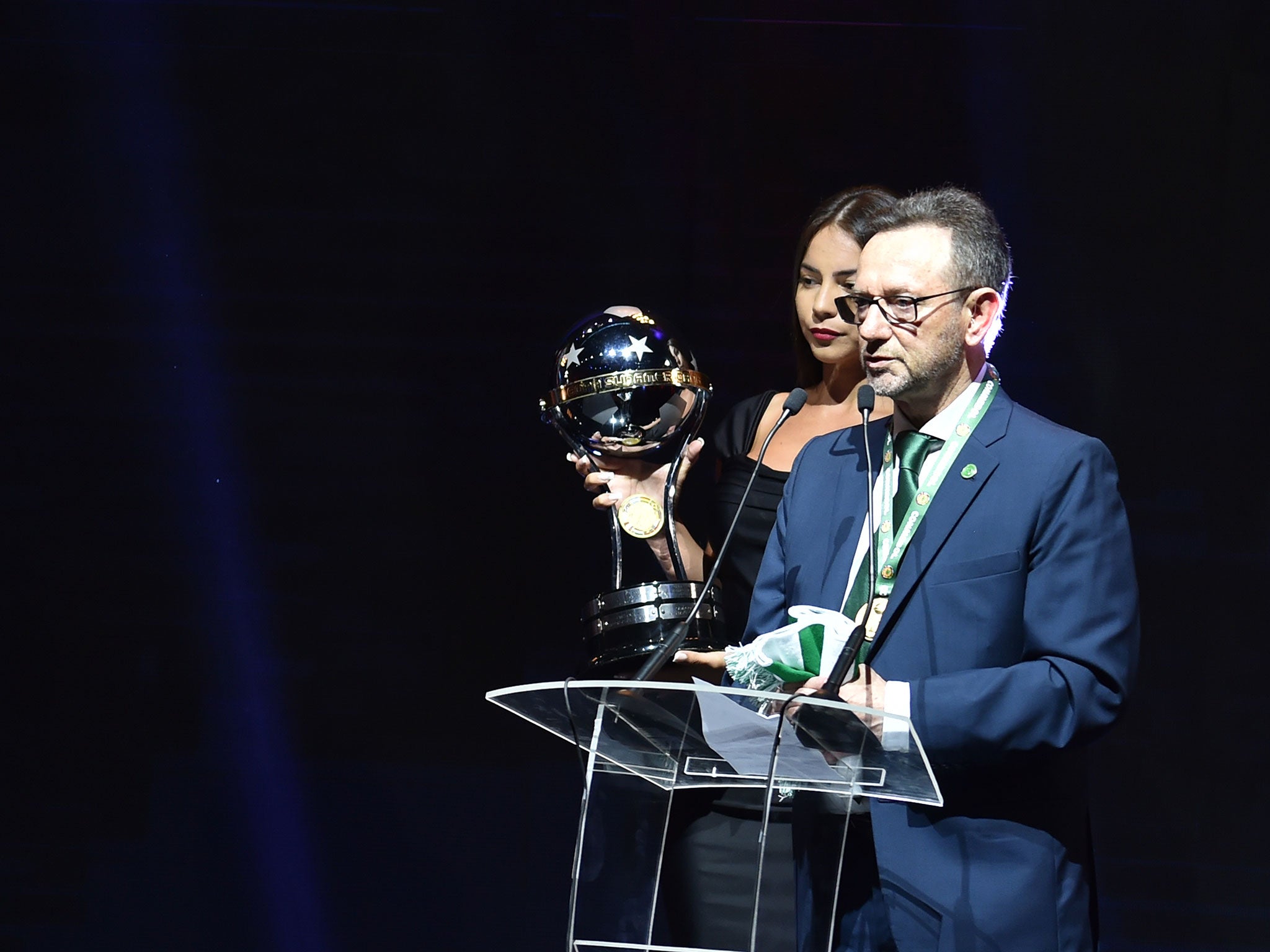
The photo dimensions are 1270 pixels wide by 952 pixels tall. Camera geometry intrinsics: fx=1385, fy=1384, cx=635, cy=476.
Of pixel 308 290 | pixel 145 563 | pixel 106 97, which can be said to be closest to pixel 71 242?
pixel 106 97

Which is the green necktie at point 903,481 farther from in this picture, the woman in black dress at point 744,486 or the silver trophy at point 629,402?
the silver trophy at point 629,402

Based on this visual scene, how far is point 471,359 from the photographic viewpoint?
3.28 metres

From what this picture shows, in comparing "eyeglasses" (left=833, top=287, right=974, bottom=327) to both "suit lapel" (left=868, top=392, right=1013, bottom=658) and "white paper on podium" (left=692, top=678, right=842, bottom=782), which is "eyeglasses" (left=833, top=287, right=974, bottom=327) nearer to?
"suit lapel" (left=868, top=392, right=1013, bottom=658)

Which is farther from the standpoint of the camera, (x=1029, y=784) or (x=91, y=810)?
(x=91, y=810)

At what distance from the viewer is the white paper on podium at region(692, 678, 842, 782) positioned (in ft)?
4.23

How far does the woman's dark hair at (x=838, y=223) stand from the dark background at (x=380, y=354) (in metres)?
0.70

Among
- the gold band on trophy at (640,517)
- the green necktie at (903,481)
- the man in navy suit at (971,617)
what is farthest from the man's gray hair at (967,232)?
the gold band on trophy at (640,517)

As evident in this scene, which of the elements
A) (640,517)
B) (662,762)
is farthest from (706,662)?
(662,762)

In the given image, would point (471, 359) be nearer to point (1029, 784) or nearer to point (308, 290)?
point (308, 290)

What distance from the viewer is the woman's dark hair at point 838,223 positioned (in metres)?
2.41

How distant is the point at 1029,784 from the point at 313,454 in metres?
2.11

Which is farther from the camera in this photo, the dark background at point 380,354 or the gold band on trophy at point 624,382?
the dark background at point 380,354

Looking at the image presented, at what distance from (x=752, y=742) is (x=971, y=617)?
1.43 feet

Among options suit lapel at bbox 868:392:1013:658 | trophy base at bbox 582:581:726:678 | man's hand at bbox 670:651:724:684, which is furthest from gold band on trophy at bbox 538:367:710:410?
suit lapel at bbox 868:392:1013:658
